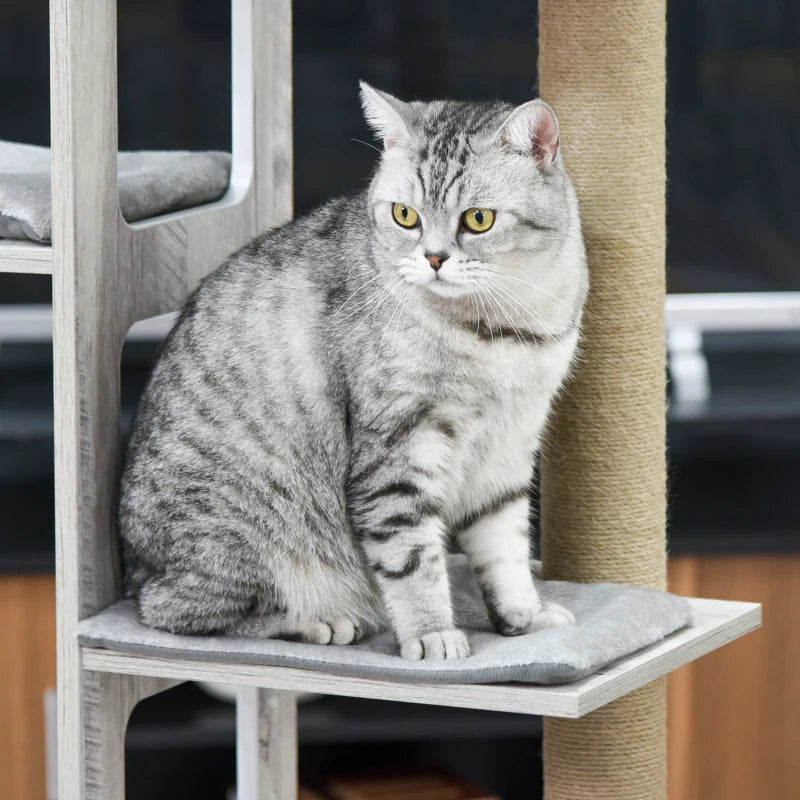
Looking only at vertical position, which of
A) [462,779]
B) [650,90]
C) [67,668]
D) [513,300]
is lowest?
[462,779]

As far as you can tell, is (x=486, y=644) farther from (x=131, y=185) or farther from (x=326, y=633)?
(x=131, y=185)

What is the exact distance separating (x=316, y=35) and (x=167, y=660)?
1431 millimetres

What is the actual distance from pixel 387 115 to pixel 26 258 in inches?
14.8

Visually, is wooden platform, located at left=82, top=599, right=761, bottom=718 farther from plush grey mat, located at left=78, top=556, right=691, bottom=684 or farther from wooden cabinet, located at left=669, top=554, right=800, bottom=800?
wooden cabinet, located at left=669, top=554, right=800, bottom=800

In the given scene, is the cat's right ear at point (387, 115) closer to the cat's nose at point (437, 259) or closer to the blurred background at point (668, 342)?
the cat's nose at point (437, 259)

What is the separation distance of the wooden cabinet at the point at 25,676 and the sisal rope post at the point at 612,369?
0.96 m

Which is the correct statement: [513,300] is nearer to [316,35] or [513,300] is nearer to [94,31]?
[94,31]

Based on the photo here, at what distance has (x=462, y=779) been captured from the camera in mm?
2340

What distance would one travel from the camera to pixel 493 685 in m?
1.18

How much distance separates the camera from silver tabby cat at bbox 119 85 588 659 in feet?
4.20

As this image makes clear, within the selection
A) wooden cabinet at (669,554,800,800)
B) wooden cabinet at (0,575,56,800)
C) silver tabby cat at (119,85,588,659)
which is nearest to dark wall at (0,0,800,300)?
wooden cabinet at (0,575,56,800)

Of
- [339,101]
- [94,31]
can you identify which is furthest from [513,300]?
[339,101]

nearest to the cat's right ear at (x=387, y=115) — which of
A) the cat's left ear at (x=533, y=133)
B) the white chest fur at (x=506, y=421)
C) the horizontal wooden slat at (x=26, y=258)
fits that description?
the cat's left ear at (x=533, y=133)

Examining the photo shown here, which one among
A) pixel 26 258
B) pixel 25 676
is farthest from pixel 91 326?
pixel 25 676
